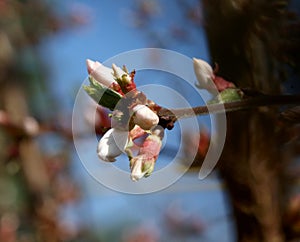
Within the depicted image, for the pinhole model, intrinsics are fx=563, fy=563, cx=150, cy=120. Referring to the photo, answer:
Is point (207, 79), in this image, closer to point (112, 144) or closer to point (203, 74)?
point (203, 74)

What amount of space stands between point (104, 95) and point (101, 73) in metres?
0.02

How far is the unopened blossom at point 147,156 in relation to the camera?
0.44 metres

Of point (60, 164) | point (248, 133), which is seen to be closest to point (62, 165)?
point (60, 164)

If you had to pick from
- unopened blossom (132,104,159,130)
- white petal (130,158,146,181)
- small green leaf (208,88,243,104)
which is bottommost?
white petal (130,158,146,181)

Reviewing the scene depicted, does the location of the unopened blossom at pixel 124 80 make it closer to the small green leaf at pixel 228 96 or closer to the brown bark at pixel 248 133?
the small green leaf at pixel 228 96

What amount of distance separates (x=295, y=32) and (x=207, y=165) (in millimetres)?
159

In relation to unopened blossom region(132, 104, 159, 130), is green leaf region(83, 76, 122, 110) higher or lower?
higher

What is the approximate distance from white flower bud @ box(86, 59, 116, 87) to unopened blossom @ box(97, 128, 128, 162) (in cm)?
4

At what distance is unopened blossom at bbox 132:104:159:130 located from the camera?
1.38ft

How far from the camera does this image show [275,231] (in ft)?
2.47

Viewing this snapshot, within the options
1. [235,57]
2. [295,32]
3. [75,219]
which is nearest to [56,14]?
[75,219]

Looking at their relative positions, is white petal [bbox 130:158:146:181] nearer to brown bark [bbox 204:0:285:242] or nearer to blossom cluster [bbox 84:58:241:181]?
blossom cluster [bbox 84:58:241:181]

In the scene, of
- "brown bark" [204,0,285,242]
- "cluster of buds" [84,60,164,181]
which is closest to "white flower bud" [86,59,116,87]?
"cluster of buds" [84,60,164,181]

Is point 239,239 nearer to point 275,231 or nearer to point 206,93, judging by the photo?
point 275,231
